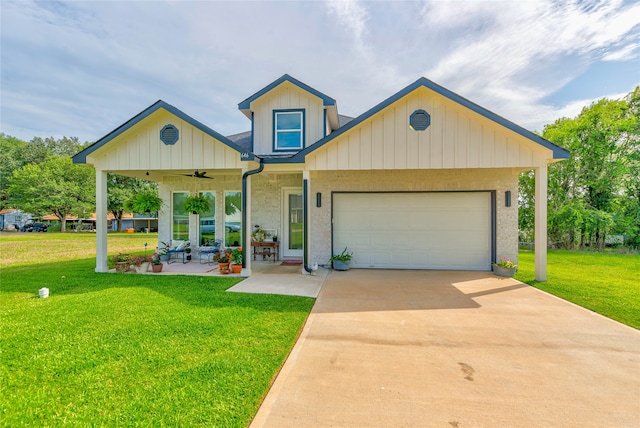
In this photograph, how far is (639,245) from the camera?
588 inches

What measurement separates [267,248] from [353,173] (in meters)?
4.12

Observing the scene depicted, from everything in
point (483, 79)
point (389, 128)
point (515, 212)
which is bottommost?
→ point (515, 212)

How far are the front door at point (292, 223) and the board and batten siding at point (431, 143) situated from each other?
9.56 ft

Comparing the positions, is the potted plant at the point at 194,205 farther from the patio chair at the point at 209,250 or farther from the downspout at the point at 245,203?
the downspout at the point at 245,203

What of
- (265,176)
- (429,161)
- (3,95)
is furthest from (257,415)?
(3,95)

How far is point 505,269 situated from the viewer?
781 centimetres

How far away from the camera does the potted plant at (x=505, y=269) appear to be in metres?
7.79

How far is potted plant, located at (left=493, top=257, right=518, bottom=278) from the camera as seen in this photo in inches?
307

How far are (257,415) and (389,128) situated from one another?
22.1 feet

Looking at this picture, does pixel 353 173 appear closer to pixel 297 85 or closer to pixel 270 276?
pixel 297 85

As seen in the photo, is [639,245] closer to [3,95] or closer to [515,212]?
[515,212]

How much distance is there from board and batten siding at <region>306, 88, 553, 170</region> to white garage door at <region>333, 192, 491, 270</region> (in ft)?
6.52

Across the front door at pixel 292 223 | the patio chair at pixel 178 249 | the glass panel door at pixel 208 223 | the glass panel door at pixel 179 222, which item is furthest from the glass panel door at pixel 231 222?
the front door at pixel 292 223

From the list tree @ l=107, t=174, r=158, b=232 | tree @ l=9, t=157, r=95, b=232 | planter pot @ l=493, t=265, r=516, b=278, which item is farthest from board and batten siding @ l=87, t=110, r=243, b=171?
tree @ l=9, t=157, r=95, b=232
